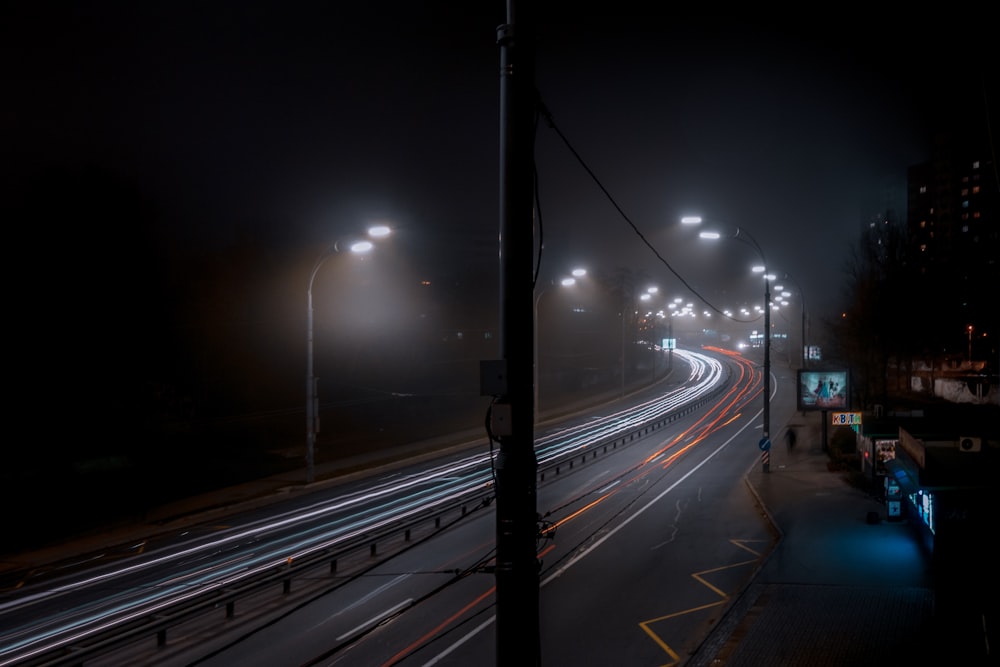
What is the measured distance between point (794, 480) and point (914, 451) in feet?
43.9

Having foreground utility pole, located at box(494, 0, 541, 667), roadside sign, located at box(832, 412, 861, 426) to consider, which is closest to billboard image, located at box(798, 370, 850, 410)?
roadside sign, located at box(832, 412, 861, 426)

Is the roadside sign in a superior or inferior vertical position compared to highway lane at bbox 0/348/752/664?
superior

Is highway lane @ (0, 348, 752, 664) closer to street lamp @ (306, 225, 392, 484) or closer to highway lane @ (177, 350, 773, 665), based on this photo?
highway lane @ (177, 350, 773, 665)

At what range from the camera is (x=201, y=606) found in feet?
42.7

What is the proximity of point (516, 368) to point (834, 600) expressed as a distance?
1161 centimetres

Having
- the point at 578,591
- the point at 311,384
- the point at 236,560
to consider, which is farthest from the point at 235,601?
the point at 311,384

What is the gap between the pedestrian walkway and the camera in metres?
10.7

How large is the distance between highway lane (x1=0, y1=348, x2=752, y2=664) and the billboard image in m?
12.6

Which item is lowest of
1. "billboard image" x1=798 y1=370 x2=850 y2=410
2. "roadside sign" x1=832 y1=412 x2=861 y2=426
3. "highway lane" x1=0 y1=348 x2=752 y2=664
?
"highway lane" x1=0 y1=348 x2=752 y2=664

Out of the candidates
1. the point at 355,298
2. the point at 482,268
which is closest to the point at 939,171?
the point at 482,268

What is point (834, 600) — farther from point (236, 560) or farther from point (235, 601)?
point (236, 560)

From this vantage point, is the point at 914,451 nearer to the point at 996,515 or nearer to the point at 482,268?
the point at 996,515

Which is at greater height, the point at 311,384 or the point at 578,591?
the point at 311,384

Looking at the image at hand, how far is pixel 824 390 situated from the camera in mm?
30562
